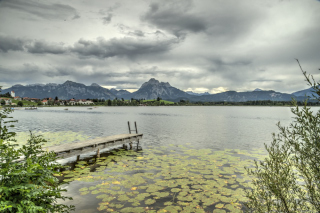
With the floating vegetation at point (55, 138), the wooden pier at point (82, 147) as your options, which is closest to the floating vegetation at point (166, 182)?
the wooden pier at point (82, 147)

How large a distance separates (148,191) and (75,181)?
5.86 meters

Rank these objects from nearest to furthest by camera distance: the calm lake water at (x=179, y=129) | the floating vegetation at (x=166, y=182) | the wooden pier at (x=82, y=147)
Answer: the floating vegetation at (x=166, y=182) < the wooden pier at (x=82, y=147) < the calm lake water at (x=179, y=129)

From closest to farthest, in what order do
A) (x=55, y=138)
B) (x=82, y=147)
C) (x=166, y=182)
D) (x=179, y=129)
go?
(x=166, y=182)
(x=82, y=147)
(x=55, y=138)
(x=179, y=129)

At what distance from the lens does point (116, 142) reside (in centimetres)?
2420

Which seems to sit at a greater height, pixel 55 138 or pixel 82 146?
pixel 82 146

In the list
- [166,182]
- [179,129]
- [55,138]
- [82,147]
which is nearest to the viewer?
[166,182]

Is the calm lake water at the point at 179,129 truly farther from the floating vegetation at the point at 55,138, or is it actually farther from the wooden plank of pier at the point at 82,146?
the wooden plank of pier at the point at 82,146

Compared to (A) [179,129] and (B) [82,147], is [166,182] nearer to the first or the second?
(B) [82,147]

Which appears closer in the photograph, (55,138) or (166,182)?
(166,182)

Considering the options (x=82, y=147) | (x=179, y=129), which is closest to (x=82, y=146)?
(x=82, y=147)

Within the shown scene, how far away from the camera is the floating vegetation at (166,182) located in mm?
10531

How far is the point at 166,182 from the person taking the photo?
13.8 m

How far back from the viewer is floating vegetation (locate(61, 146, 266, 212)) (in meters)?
10.5

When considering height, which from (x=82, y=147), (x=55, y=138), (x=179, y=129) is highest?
(x=82, y=147)
